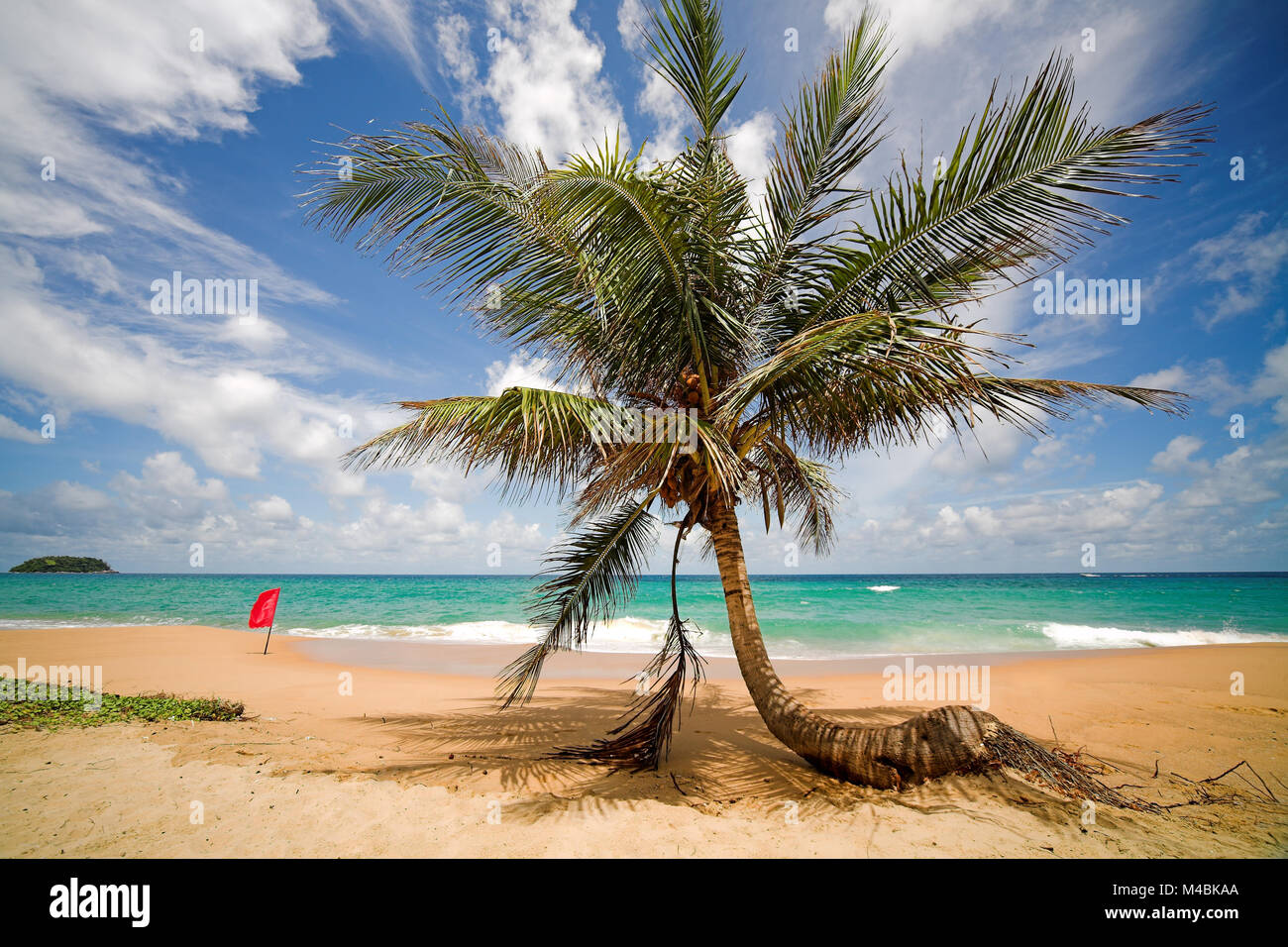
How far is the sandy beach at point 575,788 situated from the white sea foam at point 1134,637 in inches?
370

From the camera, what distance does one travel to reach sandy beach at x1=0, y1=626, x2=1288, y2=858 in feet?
11.1

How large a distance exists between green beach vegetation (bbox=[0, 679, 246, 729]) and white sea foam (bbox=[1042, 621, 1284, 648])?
69.5ft

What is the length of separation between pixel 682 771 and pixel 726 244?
517cm

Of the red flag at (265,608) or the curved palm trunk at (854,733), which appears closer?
the curved palm trunk at (854,733)

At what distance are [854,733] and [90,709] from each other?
8375 mm

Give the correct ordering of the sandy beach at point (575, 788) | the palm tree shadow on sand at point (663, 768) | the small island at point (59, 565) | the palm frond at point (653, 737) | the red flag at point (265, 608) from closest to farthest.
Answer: the sandy beach at point (575, 788), the palm tree shadow on sand at point (663, 768), the palm frond at point (653, 737), the red flag at point (265, 608), the small island at point (59, 565)

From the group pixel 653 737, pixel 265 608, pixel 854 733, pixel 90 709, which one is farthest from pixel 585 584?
pixel 265 608

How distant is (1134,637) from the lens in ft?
57.9

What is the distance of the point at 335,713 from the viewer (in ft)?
24.5

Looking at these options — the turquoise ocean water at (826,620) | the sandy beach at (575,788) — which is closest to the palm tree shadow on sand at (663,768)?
the sandy beach at (575,788)

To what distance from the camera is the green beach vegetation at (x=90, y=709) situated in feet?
18.1

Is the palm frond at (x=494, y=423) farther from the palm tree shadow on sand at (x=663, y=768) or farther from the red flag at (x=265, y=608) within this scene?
the red flag at (x=265, y=608)

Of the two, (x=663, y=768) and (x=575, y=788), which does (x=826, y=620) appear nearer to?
(x=663, y=768)

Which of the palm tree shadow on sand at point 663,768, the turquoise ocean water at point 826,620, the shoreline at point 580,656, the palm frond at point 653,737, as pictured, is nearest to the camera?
the palm tree shadow on sand at point 663,768
